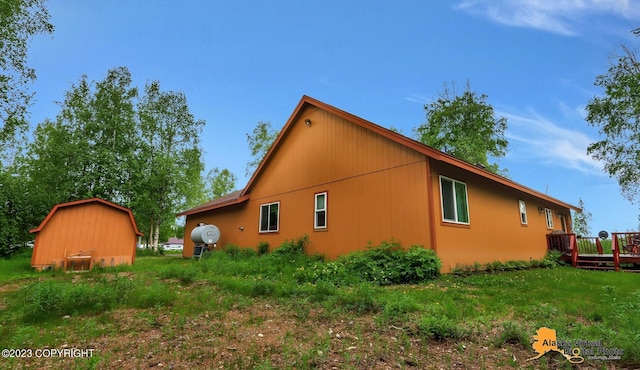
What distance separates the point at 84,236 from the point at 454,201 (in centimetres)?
1208

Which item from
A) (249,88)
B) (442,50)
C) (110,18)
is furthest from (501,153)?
(110,18)

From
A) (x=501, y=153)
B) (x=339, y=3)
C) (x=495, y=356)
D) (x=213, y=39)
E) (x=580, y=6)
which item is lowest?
(x=495, y=356)

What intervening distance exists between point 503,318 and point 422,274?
10.9ft

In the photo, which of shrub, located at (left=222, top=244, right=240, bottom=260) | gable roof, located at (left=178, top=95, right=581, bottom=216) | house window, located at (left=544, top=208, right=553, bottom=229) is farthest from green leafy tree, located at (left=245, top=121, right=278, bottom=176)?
house window, located at (left=544, top=208, right=553, bottom=229)

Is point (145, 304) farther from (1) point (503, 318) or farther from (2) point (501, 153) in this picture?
(2) point (501, 153)

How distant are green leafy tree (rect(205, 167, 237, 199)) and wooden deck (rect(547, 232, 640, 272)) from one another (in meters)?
33.5

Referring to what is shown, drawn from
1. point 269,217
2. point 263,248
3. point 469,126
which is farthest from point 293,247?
point 469,126

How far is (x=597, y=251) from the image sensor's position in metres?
14.5

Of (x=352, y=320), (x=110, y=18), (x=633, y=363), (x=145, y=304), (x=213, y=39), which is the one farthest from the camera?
(x=213, y=39)

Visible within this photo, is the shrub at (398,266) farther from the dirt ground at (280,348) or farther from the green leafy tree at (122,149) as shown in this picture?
the green leafy tree at (122,149)

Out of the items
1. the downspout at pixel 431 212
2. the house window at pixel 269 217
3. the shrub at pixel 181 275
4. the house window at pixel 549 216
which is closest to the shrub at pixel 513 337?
the downspout at pixel 431 212

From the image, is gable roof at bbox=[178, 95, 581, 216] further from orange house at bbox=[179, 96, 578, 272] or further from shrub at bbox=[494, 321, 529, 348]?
shrub at bbox=[494, 321, 529, 348]

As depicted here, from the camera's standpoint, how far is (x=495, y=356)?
301cm

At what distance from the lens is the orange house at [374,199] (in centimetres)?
859
